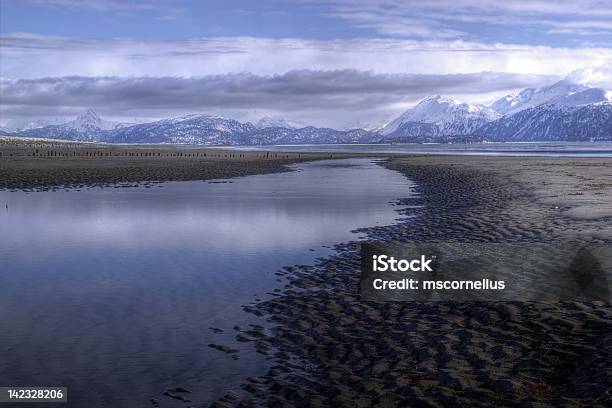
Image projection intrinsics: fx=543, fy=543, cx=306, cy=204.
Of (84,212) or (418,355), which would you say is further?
(84,212)

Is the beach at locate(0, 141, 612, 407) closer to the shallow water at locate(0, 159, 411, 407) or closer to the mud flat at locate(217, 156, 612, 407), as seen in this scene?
the mud flat at locate(217, 156, 612, 407)

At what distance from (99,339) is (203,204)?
2670 centimetres

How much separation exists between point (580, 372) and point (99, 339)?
10.4 metres

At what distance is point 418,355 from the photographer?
11508 mm

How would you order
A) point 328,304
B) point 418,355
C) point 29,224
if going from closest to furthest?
1. point 418,355
2. point 328,304
3. point 29,224

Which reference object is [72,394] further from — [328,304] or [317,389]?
[328,304]

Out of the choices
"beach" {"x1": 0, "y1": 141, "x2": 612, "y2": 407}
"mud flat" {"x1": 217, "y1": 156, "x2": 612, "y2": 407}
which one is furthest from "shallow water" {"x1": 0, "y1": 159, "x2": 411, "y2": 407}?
"mud flat" {"x1": 217, "y1": 156, "x2": 612, "y2": 407}

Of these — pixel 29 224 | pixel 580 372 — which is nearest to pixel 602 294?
pixel 580 372

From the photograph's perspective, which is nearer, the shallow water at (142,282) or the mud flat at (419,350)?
the mud flat at (419,350)

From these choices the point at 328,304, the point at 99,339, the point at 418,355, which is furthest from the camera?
the point at 328,304

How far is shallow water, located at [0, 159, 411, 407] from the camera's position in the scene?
11.0m

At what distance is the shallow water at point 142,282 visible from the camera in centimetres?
1098

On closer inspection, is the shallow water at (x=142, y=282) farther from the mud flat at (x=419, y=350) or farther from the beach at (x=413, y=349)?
the mud flat at (x=419, y=350)

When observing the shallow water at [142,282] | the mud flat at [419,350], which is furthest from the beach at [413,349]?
the shallow water at [142,282]
